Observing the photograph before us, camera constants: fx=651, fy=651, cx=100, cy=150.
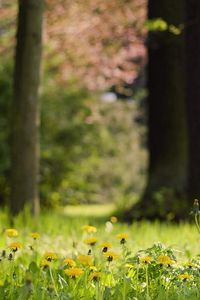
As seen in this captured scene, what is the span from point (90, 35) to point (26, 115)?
8.75 metres

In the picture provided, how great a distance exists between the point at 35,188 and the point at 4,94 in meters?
5.76

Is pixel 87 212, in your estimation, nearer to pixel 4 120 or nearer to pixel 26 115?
pixel 4 120

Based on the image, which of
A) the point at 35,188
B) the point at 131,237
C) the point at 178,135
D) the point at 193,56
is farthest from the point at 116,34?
the point at 131,237

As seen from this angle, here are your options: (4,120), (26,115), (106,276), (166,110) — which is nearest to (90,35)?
(4,120)

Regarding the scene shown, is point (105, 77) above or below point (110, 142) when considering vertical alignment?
above

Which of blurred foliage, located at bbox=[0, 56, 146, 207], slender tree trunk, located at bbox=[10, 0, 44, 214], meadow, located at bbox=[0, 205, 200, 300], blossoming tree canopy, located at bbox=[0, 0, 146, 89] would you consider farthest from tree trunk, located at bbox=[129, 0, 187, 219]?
meadow, located at bbox=[0, 205, 200, 300]

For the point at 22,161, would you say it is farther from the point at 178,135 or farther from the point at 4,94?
the point at 4,94

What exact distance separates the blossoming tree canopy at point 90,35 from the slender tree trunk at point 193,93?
3843 mm

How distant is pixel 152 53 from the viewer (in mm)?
12406

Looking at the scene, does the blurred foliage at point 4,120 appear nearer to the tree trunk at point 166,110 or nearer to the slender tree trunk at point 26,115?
the tree trunk at point 166,110

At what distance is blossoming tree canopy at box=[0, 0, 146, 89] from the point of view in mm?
14797

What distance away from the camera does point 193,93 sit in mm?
9648

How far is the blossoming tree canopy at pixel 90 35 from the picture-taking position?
14.8m

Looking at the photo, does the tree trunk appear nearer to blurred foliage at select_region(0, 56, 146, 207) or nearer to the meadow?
blurred foliage at select_region(0, 56, 146, 207)
